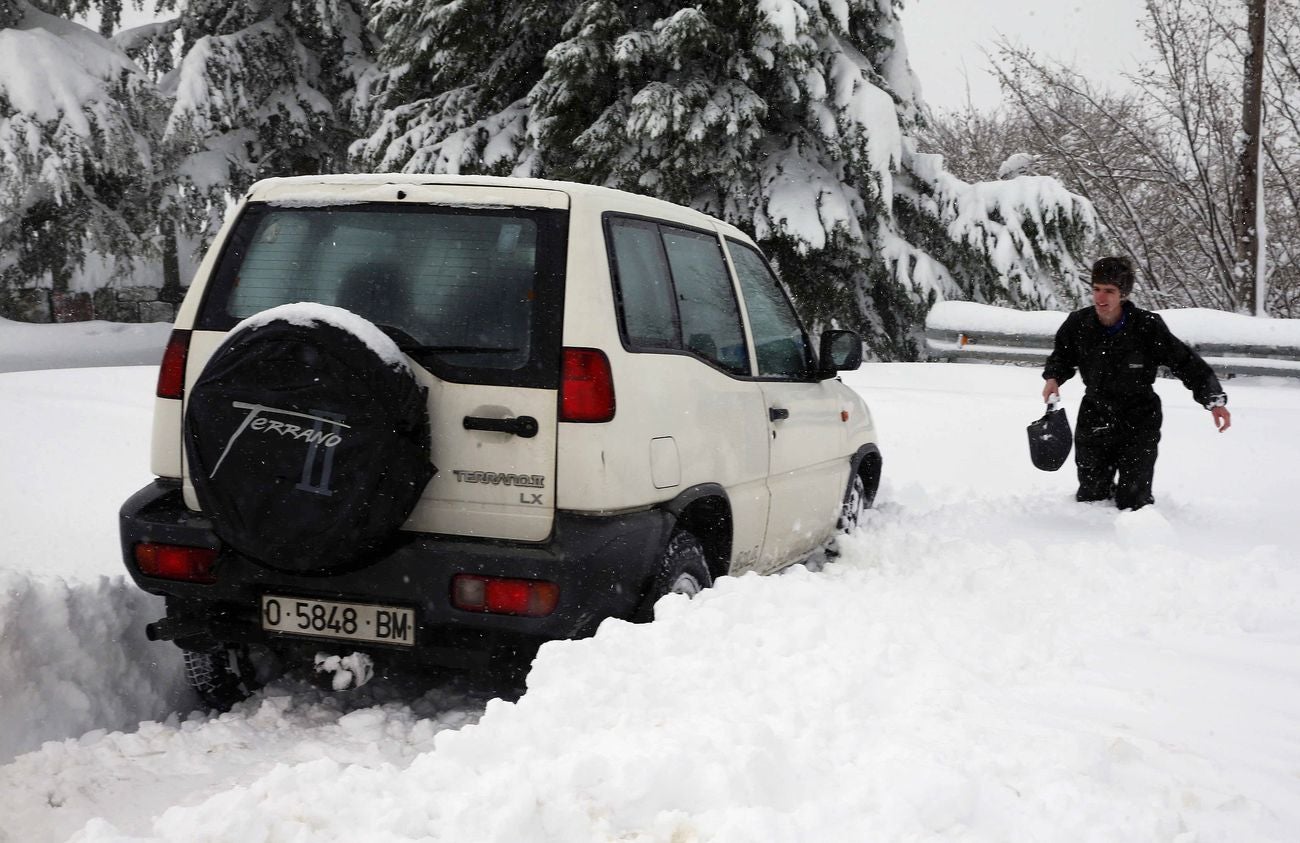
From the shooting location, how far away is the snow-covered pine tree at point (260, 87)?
18.2 meters

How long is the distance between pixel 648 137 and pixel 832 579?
9036mm

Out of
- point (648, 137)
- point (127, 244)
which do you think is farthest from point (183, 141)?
point (648, 137)

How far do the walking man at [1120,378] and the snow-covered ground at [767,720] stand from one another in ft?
3.92

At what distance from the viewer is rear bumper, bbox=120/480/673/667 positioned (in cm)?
350

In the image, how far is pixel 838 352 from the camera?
17.5 feet

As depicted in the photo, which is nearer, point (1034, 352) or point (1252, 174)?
point (1034, 352)

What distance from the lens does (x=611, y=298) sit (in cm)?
370

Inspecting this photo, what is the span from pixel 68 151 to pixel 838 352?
14191 mm

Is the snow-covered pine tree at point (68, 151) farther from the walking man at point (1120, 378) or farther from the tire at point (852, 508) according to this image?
the walking man at point (1120, 378)

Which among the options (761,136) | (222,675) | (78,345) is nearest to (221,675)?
(222,675)

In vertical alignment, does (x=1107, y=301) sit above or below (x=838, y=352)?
above

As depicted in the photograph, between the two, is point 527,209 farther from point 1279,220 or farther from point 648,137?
point 1279,220

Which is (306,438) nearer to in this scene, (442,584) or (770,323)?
(442,584)

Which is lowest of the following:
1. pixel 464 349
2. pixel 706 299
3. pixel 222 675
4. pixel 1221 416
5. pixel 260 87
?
pixel 222 675
